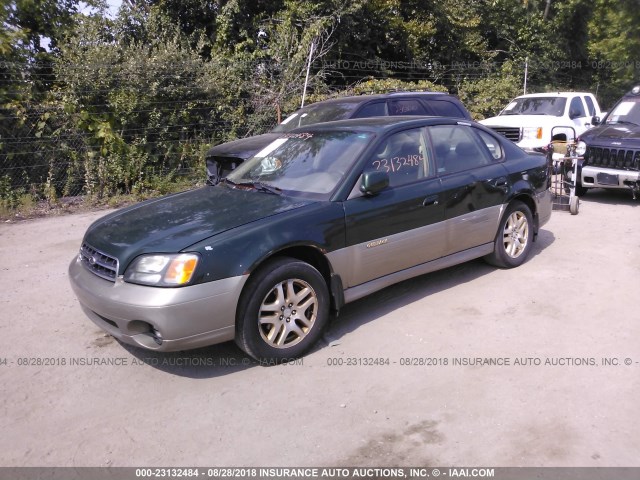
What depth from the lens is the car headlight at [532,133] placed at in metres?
11.9

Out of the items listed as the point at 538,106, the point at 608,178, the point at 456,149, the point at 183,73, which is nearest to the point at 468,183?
the point at 456,149

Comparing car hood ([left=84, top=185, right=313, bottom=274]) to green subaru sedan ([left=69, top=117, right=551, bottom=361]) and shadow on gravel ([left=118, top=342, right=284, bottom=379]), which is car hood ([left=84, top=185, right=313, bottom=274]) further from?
shadow on gravel ([left=118, top=342, right=284, bottom=379])

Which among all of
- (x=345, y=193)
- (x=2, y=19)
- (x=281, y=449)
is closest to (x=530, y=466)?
(x=281, y=449)

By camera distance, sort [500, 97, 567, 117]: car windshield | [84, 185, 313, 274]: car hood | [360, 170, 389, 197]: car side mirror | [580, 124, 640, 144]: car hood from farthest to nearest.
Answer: [500, 97, 567, 117]: car windshield → [580, 124, 640, 144]: car hood → [360, 170, 389, 197]: car side mirror → [84, 185, 313, 274]: car hood

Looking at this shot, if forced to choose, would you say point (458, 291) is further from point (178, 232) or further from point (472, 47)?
point (472, 47)

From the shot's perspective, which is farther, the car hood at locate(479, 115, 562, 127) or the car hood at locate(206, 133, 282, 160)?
the car hood at locate(479, 115, 562, 127)

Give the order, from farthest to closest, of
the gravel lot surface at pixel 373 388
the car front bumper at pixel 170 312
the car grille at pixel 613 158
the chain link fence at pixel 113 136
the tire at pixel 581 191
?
the tire at pixel 581 191 → the chain link fence at pixel 113 136 → the car grille at pixel 613 158 → the car front bumper at pixel 170 312 → the gravel lot surface at pixel 373 388

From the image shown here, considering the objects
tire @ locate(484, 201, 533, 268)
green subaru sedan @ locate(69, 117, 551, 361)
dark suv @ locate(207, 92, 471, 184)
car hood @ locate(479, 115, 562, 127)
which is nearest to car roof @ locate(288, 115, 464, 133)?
green subaru sedan @ locate(69, 117, 551, 361)

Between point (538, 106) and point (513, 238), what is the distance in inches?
319

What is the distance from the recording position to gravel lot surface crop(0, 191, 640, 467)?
3318 millimetres

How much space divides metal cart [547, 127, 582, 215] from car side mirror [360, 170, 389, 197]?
16.2 feet

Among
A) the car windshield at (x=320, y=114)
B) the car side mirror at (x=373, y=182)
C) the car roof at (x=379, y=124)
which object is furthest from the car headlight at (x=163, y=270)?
the car windshield at (x=320, y=114)

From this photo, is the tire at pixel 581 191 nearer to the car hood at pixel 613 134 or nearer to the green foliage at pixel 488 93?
the car hood at pixel 613 134

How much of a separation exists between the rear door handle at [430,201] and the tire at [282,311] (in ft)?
4.18
